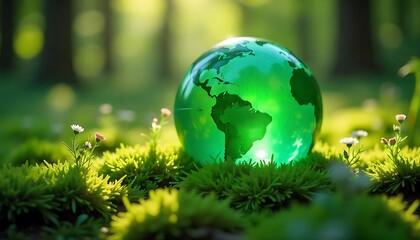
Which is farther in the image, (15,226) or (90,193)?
(90,193)

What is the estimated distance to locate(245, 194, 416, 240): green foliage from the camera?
2.56 meters

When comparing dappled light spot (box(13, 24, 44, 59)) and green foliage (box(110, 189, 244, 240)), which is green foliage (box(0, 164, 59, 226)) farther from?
dappled light spot (box(13, 24, 44, 59))

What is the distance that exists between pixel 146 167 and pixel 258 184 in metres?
1.26

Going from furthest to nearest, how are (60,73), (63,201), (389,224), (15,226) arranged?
1. (60,73)
2. (63,201)
3. (15,226)
4. (389,224)

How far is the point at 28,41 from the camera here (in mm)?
30641

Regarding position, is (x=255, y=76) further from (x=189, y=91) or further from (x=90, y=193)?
(x=90, y=193)

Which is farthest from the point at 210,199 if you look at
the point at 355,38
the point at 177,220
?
the point at 355,38

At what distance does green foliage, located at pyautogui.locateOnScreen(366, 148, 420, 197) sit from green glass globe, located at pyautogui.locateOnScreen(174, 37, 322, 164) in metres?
0.69

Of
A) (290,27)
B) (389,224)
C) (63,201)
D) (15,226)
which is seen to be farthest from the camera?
(290,27)

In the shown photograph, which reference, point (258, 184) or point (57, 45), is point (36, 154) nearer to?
point (258, 184)

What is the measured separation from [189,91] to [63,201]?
1577 mm

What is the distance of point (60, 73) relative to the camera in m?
14.9

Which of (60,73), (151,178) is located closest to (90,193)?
(151,178)

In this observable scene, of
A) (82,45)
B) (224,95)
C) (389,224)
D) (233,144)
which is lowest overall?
(389,224)
